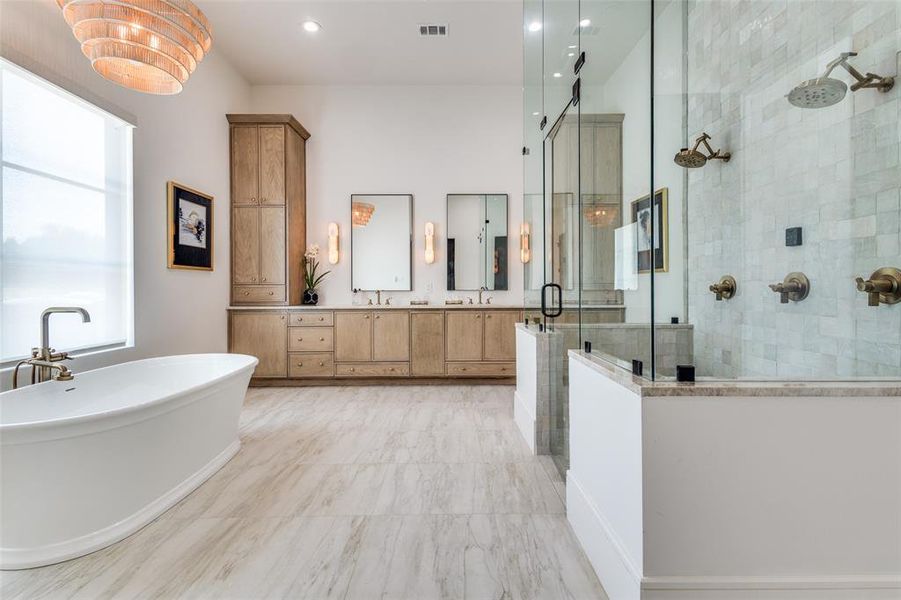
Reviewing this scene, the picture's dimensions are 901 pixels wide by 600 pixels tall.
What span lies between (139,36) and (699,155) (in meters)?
3.05

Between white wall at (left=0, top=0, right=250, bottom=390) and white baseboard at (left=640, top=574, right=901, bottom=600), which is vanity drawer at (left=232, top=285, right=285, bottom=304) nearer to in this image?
white wall at (left=0, top=0, right=250, bottom=390)

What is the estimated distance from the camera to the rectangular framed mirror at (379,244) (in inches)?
196

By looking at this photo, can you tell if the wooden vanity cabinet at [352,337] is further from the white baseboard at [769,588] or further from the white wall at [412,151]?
the white baseboard at [769,588]

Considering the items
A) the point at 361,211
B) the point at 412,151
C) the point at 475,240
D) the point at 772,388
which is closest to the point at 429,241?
the point at 475,240

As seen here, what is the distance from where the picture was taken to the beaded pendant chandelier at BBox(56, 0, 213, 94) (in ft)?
5.88

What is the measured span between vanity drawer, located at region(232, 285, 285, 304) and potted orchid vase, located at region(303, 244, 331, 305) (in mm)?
358

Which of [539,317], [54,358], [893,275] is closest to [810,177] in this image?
[893,275]

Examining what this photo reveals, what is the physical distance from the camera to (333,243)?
16.2ft

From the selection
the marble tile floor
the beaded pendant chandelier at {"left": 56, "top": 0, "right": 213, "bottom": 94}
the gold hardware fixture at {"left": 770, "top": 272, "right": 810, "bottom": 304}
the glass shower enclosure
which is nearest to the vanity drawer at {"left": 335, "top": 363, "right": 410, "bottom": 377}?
the marble tile floor

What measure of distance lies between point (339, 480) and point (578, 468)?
1.34 m

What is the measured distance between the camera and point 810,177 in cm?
193

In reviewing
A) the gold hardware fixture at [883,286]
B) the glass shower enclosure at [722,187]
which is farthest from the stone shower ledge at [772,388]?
the gold hardware fixture at [883,286]

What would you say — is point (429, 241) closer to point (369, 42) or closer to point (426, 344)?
point (426, 344)

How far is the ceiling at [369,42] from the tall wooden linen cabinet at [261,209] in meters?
0.69
